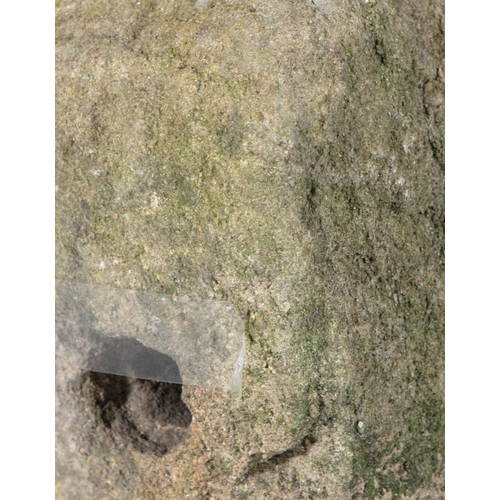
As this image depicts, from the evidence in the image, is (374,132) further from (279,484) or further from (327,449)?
(279,484)

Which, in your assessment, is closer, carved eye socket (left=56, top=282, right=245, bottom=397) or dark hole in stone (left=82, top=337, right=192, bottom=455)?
carved eye socket (left=56, top=282, right=245, bottom=397)

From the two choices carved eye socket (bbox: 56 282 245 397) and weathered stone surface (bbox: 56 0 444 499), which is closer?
weathered stone surface (bbox: 56 0 444 499)

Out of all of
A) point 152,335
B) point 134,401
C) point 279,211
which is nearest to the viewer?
point 279,211

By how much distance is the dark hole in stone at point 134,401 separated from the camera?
2.43m

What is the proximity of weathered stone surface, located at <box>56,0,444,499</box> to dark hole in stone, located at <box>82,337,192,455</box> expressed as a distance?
0.03 meters

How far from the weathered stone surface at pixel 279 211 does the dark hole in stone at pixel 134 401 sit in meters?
0.03

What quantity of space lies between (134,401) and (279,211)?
0.90 meters

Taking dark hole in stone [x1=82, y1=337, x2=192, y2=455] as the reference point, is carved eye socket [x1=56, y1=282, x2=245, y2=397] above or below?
above

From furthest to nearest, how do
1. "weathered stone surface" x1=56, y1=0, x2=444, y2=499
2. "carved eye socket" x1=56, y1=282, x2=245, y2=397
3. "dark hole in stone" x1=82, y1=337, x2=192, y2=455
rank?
"dark hole in stone" x1=82, y1=337, x2=192, y2=455 → "carved eye socket" x1=56, y1=282, x2=245, y2=397 → "weathered stone surface" x1=56, y1=0, x2=444, y2=499

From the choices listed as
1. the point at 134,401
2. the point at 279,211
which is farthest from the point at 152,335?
the point at 279,211

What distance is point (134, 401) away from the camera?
2.62 m

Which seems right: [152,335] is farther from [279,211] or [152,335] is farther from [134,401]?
[279,211]

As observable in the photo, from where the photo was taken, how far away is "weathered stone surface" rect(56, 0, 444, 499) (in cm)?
211

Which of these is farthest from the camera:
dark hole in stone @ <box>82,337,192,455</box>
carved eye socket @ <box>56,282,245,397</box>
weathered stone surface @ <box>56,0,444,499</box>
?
dark hole in stone @ <box>82,337,192,455</box>
